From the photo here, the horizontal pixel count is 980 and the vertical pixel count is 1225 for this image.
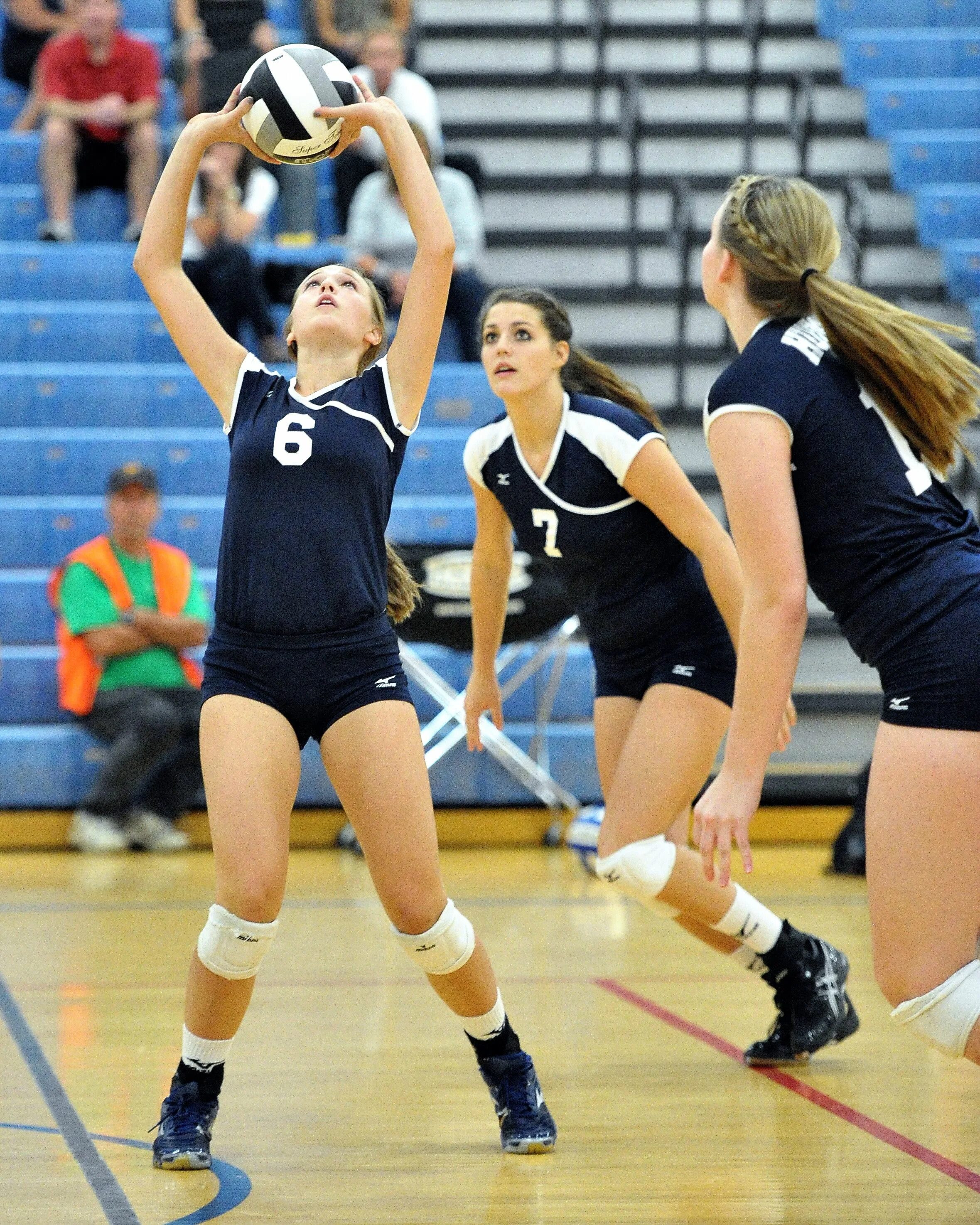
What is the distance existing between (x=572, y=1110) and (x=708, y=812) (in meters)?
1.23

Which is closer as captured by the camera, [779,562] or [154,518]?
[779,562]

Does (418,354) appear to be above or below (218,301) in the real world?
above

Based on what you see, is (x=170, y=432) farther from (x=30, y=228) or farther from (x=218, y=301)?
(x=30, y=228)

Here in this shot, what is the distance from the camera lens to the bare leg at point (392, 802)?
297 cm

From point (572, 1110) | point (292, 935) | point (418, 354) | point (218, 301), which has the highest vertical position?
point (418, 354)

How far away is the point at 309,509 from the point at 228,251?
19.3 ft

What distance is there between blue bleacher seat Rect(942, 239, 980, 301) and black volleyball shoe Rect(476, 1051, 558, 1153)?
7576mm

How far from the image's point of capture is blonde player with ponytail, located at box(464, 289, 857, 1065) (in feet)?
12.4

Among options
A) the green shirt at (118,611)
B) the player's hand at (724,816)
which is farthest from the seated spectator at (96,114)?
the player's hand at (724,816)

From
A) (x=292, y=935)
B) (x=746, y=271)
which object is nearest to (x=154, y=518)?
(x=292, y=935)

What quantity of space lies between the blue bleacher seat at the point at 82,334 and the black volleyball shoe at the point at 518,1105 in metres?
6.28

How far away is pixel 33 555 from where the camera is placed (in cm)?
808

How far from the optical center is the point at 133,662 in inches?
292

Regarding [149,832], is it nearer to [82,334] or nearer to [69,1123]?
[82,334]
